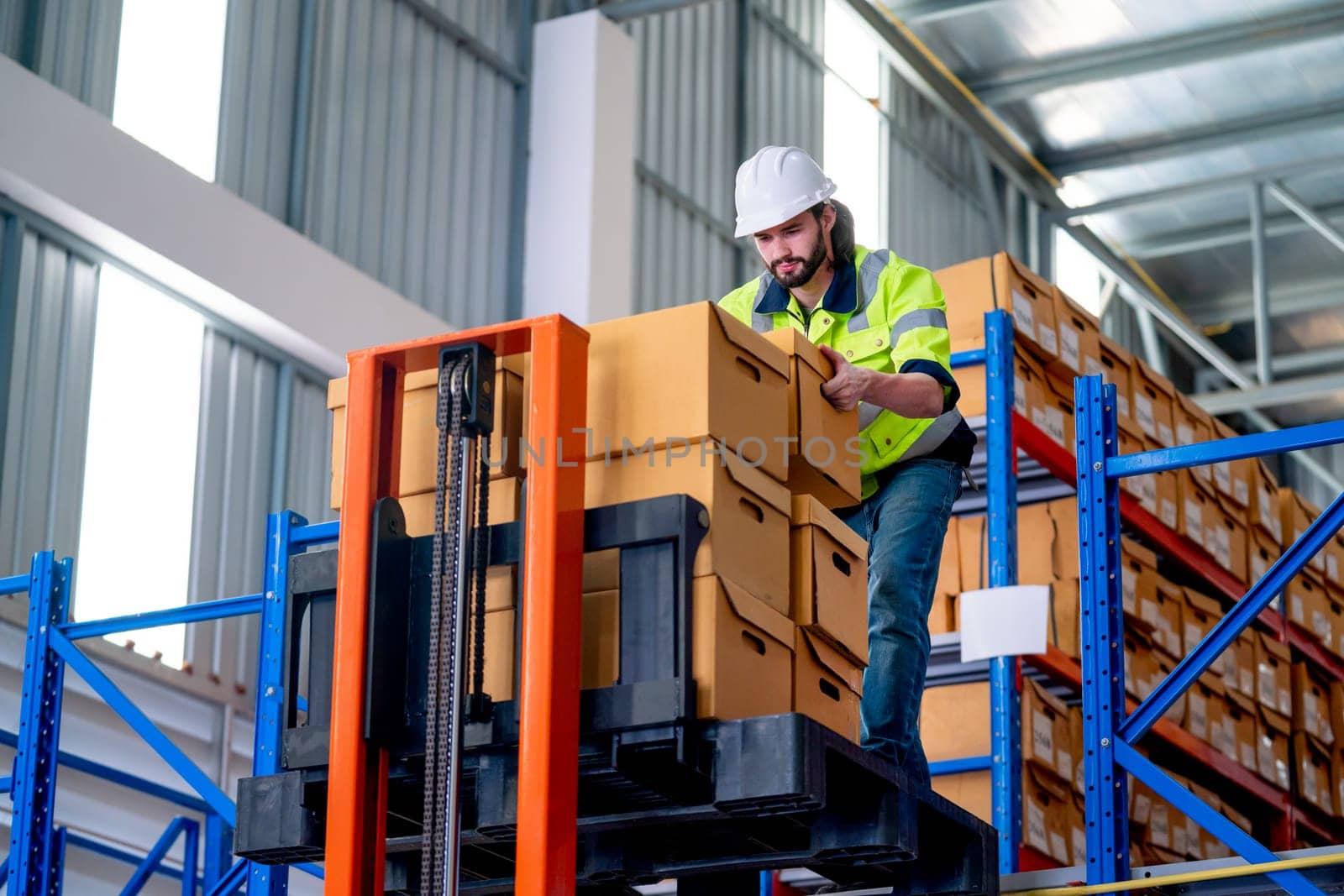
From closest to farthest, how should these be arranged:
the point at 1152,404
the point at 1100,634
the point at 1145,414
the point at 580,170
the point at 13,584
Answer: the point at 1100,634 < the point at 13,584 < the point at 1145,414 < the point at 1152,404 < the point at 580,170

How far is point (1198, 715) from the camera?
9.13 meters

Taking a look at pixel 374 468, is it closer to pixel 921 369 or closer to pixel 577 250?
pixel 921 369

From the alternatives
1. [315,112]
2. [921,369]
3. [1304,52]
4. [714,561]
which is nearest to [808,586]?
[714,561]

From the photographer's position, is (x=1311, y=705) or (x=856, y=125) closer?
(x=1311, y=705)

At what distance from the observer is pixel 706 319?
4480mm

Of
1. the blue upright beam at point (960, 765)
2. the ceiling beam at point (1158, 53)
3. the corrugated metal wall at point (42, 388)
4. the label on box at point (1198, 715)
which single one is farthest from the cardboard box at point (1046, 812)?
the ceiling beam at point (1158, 53)

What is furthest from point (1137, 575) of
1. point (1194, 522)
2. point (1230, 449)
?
point (1230, 449)

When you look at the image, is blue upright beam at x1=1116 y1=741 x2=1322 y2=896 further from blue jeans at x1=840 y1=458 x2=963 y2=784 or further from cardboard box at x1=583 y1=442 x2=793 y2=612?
cardboard box at x1=583 y1=442 x2=793 y2=612

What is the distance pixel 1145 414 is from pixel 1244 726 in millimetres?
1789

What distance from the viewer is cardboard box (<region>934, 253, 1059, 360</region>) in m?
8.02

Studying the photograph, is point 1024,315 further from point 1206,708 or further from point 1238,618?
point 1238,618

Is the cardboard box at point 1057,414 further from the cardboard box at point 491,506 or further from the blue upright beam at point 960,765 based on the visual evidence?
the cardboard box at point 491,506

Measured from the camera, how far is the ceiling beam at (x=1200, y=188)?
18.0m

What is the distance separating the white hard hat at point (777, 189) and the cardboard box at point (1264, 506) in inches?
223
